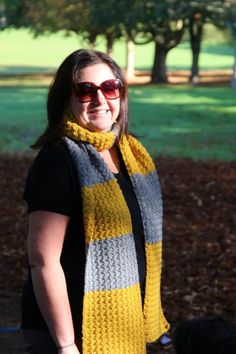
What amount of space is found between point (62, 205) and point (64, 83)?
472 millimetres

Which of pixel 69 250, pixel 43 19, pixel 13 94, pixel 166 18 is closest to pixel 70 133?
pixel 69 250

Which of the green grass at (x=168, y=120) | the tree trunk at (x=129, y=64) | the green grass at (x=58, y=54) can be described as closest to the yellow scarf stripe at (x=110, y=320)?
the green grass at (x=168, y=120)

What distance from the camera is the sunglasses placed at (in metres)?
3.41

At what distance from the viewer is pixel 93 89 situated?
342 centimetres

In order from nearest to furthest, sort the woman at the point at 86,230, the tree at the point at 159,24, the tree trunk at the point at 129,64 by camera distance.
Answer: the woman at the point at 86,230, the tree at the point at 159,24, the tree trunk at the point at 129,64

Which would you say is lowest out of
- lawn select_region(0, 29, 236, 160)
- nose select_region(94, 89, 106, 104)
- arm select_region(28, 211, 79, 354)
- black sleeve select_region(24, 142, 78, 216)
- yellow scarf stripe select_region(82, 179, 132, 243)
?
lawn select_region(0, 29, 236, 160)

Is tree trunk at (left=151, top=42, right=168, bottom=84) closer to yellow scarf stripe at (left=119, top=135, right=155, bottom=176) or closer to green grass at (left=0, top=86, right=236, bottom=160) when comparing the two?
green grass at (left=0, top=86, right=236, bottom=160)

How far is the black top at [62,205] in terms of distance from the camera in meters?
3.28

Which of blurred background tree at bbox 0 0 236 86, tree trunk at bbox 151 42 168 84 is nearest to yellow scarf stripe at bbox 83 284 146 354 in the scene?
blurred background tree at bbox 0 0 236 86

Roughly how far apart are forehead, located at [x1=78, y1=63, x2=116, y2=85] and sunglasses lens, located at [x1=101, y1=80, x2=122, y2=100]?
2 centimetres

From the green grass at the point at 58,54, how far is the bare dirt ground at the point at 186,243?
36.5 meters

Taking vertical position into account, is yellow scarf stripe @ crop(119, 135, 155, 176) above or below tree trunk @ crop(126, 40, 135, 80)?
above

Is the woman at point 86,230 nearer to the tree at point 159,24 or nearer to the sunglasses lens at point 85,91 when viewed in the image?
the sunglasses lens at point 85,91

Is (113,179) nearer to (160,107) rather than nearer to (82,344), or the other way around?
(82,344)
